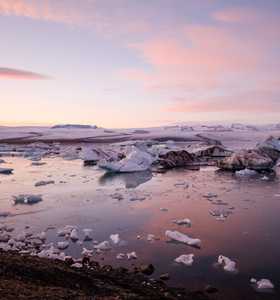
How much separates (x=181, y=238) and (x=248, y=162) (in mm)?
9446

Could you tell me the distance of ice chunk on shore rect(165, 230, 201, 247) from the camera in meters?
5.66

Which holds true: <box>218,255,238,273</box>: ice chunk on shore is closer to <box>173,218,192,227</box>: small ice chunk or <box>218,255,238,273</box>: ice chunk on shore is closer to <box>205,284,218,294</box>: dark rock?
<box>205,284,218,294</box>: dark rock

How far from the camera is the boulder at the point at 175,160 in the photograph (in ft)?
55.7

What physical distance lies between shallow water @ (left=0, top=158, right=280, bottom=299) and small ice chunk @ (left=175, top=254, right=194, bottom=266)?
3.2 inches

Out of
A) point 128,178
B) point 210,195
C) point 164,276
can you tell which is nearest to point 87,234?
point 164,276

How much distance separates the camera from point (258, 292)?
4.09 meters

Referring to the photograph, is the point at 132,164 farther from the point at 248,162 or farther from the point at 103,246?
the point at 103,246

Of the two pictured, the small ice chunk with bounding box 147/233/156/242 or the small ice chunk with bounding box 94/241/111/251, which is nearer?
the small ice chunk with bounding box 94/241/111/251

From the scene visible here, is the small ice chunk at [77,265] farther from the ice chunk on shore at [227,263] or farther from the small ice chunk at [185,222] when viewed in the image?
the small ice chunk at [185,222]

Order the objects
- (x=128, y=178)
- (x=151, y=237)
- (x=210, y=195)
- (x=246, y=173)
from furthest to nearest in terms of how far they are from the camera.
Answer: (x=246, y=173), (x=128, y=178), (x=210, y=195), (x=151, y=237)

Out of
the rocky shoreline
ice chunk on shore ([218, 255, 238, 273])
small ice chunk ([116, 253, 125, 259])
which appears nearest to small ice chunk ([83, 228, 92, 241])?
small ice chunk ([116, 253, 125, 259])

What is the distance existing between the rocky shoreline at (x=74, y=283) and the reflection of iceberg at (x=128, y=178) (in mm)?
7003

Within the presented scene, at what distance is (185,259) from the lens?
4.97 meters

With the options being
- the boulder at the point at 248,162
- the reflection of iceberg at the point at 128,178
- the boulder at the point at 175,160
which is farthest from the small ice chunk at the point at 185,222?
the boulder at the point at 175,160
